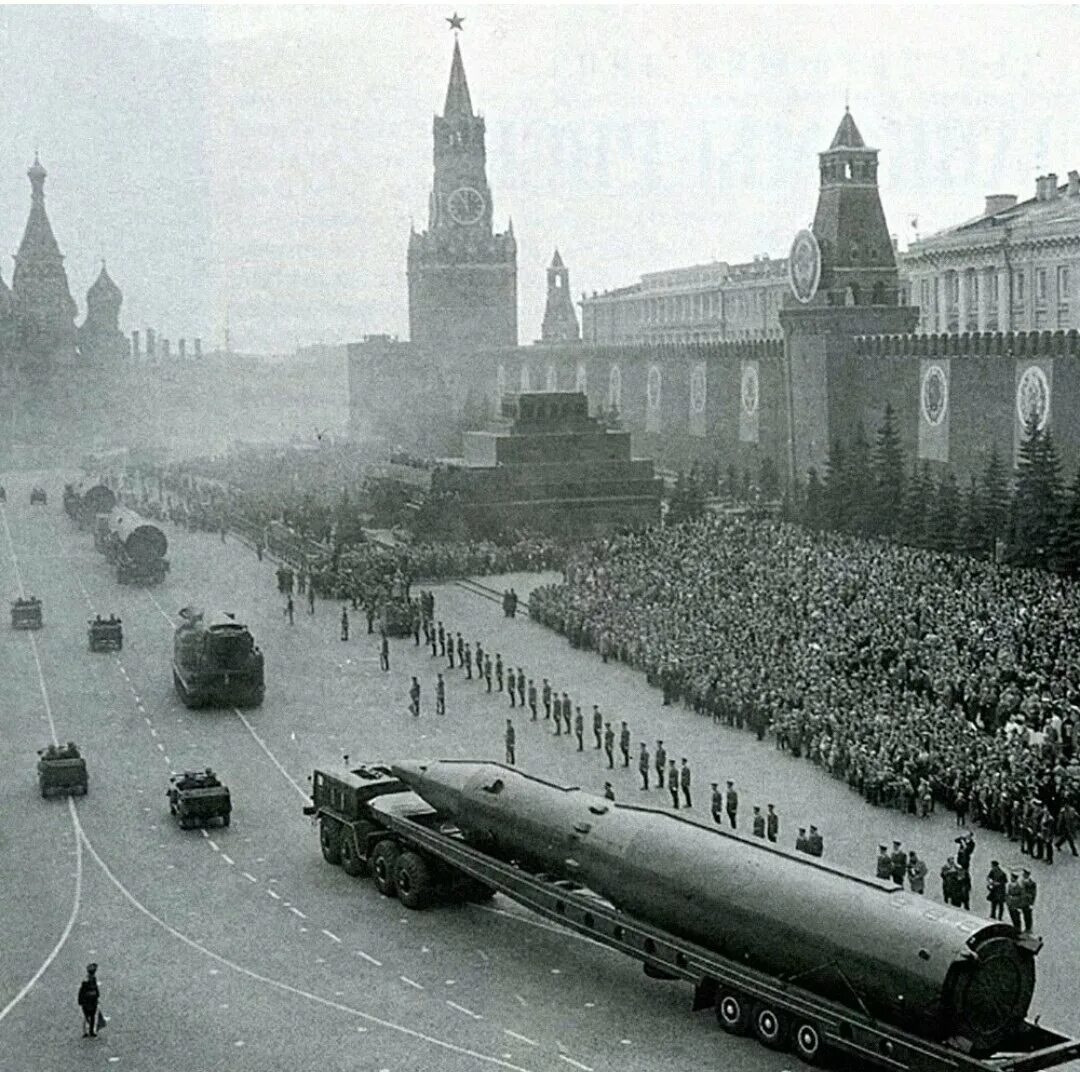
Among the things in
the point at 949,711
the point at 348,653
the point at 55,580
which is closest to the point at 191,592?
the point at 55,580

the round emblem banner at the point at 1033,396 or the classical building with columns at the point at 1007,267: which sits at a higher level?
the classical building with columns at the point at 1007,267

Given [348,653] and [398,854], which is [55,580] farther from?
[398,854]

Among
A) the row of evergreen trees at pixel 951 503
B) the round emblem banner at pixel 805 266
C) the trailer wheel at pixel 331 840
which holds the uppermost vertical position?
the round emblem banner at pixel 805 266

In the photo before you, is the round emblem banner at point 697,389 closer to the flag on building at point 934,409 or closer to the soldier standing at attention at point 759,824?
the flag on building at point 934,409

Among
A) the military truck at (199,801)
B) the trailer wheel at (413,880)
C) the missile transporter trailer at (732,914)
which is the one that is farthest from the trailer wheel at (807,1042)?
the military truck at (199,801)

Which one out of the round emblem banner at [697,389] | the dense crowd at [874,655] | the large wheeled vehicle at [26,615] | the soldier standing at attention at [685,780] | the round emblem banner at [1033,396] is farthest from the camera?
the round emblem banner at [697,389]

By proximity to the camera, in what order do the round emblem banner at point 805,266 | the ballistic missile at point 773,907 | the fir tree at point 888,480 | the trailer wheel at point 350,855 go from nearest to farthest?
the ballistic missile at point 773,907 < the trailer wheel at point 350,855 < the fir tree at point 888,480 < the round emblem banner at point 805,266

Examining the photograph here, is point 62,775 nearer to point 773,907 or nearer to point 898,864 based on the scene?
point 898,864
